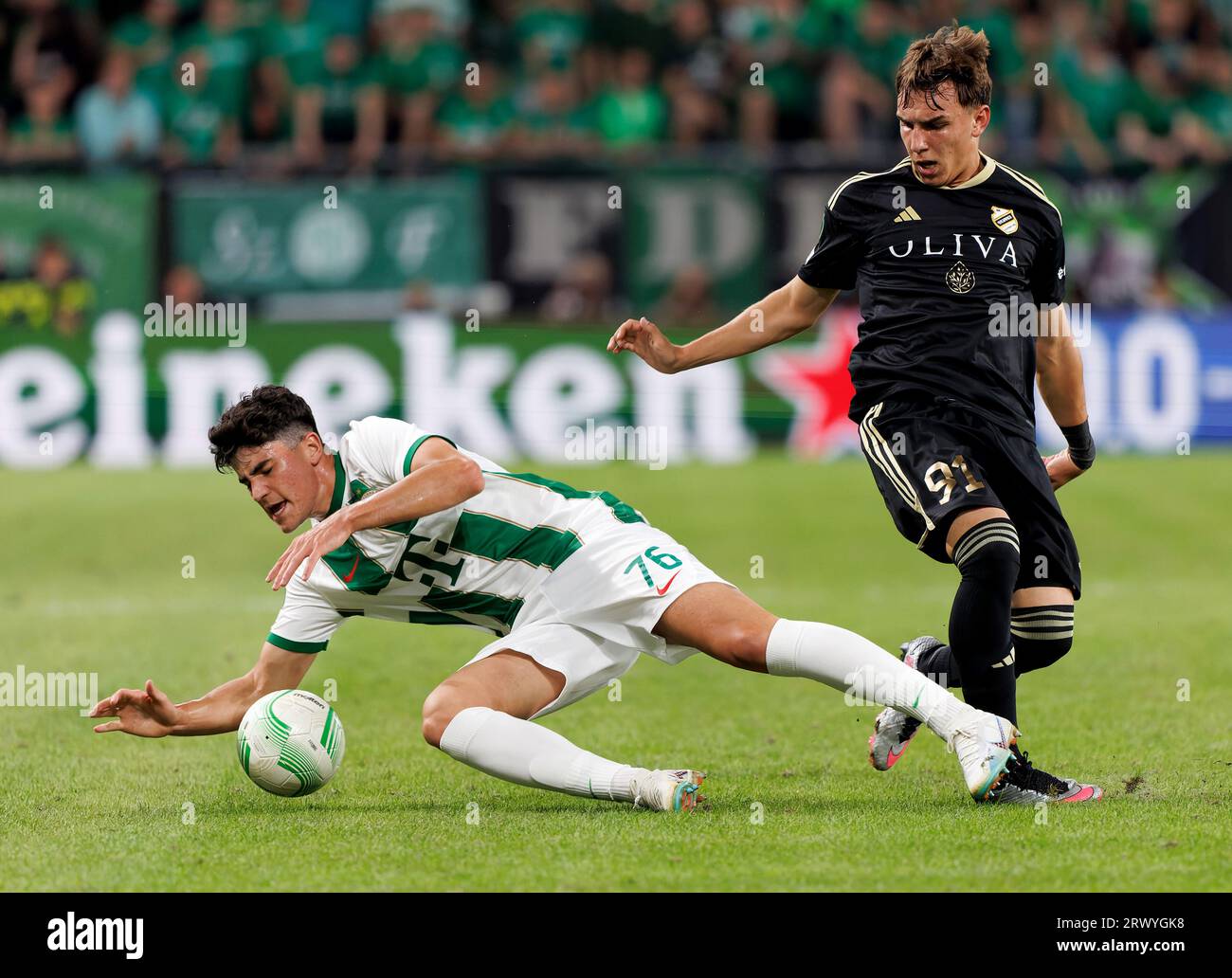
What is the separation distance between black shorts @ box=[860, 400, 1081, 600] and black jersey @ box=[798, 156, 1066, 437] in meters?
0.06

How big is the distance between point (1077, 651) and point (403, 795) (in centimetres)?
438

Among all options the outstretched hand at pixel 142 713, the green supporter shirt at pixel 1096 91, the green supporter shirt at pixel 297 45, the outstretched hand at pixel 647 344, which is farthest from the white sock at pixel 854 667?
the green supporter shirt at pixel 1096 91

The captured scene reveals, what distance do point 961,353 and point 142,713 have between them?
2881mm

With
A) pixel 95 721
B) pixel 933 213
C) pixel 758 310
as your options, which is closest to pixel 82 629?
pixel 95 721

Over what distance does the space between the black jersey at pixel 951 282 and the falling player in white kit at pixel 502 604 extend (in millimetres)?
918

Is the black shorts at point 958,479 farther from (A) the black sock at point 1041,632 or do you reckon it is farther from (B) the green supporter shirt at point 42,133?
(B) the green supporter shirt at point 42,133

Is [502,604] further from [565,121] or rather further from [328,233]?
[565,121]

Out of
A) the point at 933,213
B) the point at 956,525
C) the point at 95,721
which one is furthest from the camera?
the point at 95,721

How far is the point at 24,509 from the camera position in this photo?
14.0 meters

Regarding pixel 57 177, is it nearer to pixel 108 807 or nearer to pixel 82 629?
pixel 82 629

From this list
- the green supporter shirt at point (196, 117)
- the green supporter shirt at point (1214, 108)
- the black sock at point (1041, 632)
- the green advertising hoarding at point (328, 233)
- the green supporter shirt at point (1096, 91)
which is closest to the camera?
the black sock at point (1041, 632)

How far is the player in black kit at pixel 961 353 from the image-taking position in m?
5.77

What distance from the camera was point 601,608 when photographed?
5.98m
